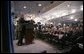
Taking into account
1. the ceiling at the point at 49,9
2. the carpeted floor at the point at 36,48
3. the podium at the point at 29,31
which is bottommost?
the carpeted floor at the point at 36,48

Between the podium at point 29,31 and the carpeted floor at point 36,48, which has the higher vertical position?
the podium at point 29,31

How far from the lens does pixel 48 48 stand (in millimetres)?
1996

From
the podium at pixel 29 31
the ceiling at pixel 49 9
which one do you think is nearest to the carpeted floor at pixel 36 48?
the podium at pixel 29 31

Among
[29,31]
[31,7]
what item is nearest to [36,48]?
[29,31]

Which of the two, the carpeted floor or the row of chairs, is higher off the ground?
the row of chairs

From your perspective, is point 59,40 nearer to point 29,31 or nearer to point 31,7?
point 29,31

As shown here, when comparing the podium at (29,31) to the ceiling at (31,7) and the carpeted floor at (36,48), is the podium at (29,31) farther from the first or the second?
the ceiling at (31,7)

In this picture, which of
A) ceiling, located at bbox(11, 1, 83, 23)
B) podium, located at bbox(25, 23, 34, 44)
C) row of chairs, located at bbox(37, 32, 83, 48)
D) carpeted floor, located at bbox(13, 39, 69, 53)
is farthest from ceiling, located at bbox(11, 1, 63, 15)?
carpeted floor, located at bbox(13, 39, 69, 53)

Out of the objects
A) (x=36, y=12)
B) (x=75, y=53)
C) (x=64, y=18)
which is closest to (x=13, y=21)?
(x=36, y=12)

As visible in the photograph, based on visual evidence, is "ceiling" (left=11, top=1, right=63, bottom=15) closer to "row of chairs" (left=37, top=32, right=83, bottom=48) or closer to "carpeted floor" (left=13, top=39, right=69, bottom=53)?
"row of chairs" (left=37, top=32, right=83, bottom=48)

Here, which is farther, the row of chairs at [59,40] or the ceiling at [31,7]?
the row of chairs at [59,40]

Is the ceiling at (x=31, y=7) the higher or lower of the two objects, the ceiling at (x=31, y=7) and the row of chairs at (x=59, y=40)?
the higher

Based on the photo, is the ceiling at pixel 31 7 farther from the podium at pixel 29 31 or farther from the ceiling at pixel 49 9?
the podium at pixel 29 31

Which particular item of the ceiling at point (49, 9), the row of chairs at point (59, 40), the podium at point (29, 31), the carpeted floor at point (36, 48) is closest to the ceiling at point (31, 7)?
the ceiling at point (49, 9)
